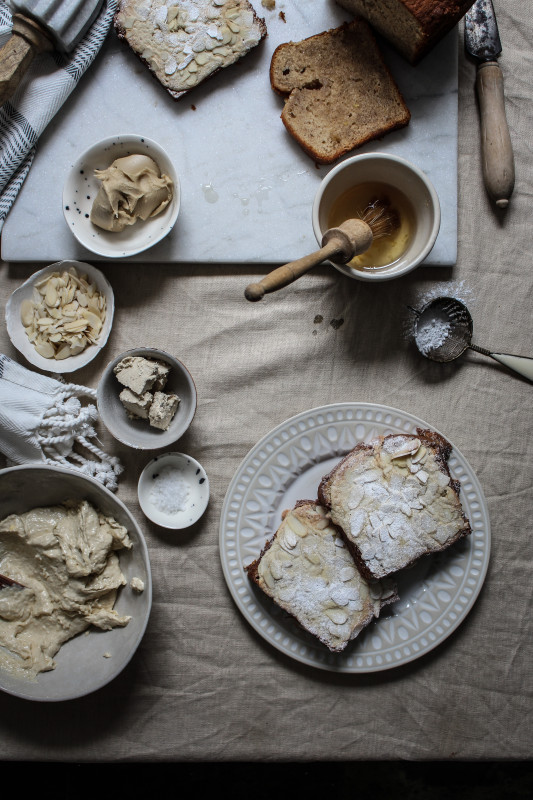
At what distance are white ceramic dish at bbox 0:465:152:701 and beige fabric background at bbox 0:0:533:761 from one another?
0.55ft

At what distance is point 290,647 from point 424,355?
0.89 metres

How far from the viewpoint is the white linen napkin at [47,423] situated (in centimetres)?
167

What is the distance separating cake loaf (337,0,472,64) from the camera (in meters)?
1.56

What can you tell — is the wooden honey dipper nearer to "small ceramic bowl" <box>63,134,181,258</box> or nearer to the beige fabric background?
the beige fabric background

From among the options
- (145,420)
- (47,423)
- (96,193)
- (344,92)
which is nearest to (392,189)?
(344,92)

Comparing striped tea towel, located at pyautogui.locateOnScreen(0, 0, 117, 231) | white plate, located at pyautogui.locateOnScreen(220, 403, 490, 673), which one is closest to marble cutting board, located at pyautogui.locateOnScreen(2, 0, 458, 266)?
striped tea towel, located at pyautogui.locateOnScreen(0, 0, 117, 231)

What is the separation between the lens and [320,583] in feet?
5.21

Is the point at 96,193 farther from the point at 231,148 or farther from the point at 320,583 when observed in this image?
the point at 320,583

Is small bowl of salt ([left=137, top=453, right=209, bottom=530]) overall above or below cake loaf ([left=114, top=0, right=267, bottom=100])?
below

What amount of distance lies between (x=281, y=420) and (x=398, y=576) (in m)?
0.54

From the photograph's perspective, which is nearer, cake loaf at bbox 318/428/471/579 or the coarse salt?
cake loaf at bbox 318/428/471/579

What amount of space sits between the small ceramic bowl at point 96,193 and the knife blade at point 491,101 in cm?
89

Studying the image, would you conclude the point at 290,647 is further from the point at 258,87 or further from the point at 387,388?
the point at 258,87

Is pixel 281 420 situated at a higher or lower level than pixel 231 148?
lower
